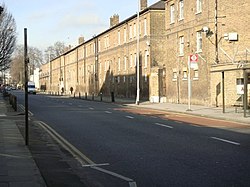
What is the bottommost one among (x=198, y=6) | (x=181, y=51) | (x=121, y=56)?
(x=181, y=51)

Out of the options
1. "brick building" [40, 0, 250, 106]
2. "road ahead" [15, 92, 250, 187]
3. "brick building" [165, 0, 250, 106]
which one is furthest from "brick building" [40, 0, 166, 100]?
"road ahead" [15, 92, 250, 187]

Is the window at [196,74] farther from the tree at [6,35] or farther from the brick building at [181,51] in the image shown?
the tree at [6,35]

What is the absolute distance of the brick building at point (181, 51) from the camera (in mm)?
34812

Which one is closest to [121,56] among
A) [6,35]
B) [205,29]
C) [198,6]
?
[6,35]

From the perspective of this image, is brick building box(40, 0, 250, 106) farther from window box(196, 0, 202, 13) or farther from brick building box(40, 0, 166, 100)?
brick building box(40, 0, 166, 100)

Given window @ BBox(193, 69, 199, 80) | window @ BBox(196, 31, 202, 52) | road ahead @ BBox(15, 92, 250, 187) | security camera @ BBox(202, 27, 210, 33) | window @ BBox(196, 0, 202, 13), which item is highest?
window @ BBox(196, 0, 202, 13)

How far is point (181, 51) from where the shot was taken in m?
41.8

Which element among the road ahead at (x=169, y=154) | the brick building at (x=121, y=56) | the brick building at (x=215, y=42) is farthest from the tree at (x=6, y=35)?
the road ahead at (x=169, y=154)

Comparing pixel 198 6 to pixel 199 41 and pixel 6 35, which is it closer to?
pixel 199 41

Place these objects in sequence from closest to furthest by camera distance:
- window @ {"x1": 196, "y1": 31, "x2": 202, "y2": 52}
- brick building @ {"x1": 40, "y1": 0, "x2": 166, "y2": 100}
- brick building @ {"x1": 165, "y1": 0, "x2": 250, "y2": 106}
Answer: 1. brick building @ {"x1": 165, "y1": 0, "x2": 250, "y2": 106}
2. window @ {"x1": 196, "y1": 31, "x2": 202, "y2": 52}
3. brick building @ {"x1": 40, "y1": 0, "x2": 166, "y2": 100}

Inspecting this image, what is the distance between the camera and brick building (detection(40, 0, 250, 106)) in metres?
34.8

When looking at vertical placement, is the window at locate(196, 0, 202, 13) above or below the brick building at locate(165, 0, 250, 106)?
above

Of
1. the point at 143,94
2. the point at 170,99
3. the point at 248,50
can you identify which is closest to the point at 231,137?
the point at 248,50

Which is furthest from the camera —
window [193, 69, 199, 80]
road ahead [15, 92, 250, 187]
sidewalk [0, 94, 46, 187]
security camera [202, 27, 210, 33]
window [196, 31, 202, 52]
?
window [193, 69, 199, 80]
